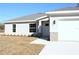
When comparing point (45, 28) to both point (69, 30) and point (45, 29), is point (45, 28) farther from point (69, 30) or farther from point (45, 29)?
point (69, 30)

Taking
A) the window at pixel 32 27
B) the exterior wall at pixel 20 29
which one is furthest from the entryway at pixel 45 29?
the exterior wall at pixel 20 29

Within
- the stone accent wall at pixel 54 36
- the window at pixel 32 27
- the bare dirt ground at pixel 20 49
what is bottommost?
the bare dirt ground at pixel 20 49

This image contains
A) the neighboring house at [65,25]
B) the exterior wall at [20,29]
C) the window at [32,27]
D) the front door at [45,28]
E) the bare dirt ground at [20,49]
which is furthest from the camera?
the exterior wall at [20,29]

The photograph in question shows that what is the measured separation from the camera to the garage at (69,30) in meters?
15.1

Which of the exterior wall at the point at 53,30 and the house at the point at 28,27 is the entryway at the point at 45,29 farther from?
the exterior wall at the point at 53,30

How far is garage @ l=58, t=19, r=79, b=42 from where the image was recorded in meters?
15.1

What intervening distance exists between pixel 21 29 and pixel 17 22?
1.49 m

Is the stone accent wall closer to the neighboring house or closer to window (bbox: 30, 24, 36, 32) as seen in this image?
the neighboring house

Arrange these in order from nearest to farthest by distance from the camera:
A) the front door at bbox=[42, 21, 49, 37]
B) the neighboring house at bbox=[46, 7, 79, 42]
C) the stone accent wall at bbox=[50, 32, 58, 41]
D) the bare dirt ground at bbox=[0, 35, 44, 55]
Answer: the bare dirt ground at bbox=[0, 35, 44, 55] → the neighboring house at bbox=[46, 7, 79, 42] → the stone accent wall at bbox=[50, 32, 58, 41] → the front door at bbox=[42, 21, 49, 37]

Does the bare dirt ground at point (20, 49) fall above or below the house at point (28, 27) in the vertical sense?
below

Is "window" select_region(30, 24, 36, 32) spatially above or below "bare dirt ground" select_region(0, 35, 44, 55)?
above

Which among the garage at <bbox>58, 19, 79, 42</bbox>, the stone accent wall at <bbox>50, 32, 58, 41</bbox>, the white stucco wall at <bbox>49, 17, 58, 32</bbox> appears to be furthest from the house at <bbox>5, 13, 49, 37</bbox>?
the garage at <bbox>58, 19, 79, 42</bbox>

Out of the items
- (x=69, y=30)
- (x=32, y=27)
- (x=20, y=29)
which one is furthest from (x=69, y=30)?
(x=20, y=29)

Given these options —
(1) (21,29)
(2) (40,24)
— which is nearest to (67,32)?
(2) (40,24)
